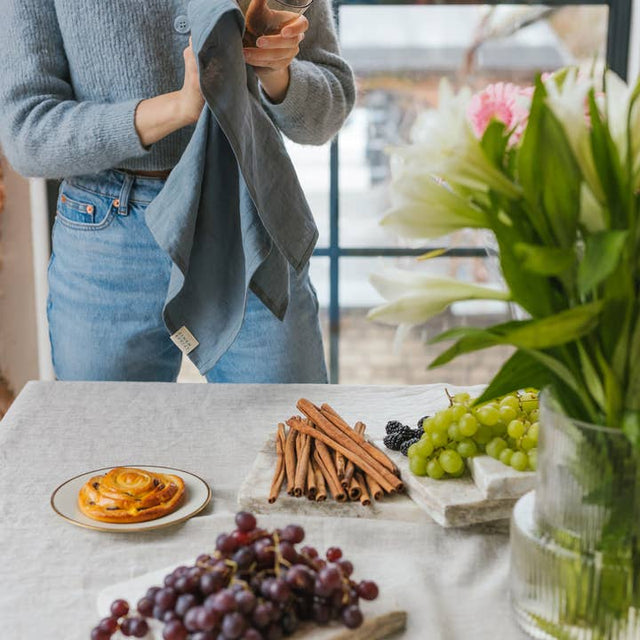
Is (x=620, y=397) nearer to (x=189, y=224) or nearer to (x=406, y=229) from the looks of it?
(x=406, y=229)

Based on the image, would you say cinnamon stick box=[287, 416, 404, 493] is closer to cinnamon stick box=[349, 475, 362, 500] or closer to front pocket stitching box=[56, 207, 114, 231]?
cinnamon stick box=[349, 475, 362, 500]

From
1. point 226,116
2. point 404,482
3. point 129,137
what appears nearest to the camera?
point 404,482

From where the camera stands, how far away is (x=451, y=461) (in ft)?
3.18

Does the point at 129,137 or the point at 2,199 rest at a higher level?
the point at 129,137

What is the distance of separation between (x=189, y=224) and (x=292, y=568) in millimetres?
708

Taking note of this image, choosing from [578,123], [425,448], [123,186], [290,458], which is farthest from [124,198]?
[578,123]

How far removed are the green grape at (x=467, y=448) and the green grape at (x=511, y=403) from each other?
0.22 feet

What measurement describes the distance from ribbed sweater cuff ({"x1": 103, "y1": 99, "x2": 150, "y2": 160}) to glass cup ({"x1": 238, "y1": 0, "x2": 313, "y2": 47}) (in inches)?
9.3

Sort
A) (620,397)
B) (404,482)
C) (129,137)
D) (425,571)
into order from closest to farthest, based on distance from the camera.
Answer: (620,397)
(425,571)
(404,482)
(129,137)

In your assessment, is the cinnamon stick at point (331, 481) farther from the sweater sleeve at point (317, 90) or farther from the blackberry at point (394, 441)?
the sweater sleeve at point (317, 90)

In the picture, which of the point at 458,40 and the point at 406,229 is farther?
the point at 458,40

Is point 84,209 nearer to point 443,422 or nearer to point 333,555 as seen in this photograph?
point 443,422

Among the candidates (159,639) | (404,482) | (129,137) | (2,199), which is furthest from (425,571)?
(2,199)

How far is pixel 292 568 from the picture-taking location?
0.72 metres
